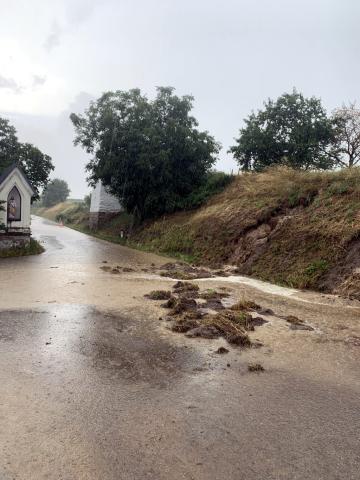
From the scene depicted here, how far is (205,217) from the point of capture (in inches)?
889

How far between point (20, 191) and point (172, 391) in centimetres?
2032

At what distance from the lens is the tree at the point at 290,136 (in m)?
27.6

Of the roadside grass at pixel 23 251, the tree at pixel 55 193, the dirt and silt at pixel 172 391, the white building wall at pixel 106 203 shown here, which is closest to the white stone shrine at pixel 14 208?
the roadside grass at pixel 23 251

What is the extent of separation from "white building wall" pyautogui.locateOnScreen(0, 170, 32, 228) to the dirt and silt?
1296 cm

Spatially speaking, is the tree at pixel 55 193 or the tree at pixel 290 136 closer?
the tree at pixel 290 136

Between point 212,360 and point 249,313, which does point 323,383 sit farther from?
point 249,313

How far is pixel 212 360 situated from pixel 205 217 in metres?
16.8

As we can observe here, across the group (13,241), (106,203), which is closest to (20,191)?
(13,241)

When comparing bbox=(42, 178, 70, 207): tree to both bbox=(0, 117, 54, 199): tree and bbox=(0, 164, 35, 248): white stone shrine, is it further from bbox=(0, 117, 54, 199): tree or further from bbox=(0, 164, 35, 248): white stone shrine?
bbox=(0, 164, 35, 248): white stone shrine

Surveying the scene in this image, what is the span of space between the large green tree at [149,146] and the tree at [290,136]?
363 cm

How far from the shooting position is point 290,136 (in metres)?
28.1

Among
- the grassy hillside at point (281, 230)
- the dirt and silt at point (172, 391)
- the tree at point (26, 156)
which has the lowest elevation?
the dirt and silt at point (172, 391)

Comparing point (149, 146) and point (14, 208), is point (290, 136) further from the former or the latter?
point (14, 208)

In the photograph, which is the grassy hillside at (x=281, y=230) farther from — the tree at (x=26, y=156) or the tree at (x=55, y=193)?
the tree at (x=55, y=193)
